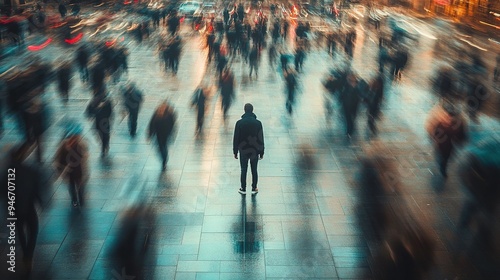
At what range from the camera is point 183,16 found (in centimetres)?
3825

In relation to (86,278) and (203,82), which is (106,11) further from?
(86,278)

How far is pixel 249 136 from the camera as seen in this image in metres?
8.42

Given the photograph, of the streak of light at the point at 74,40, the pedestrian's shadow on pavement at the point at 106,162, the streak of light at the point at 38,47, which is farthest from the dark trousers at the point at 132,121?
the streak of light at the point at 74,40

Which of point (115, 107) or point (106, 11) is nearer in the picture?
point (115, 107)

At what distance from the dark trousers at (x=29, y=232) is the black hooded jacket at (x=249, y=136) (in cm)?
358

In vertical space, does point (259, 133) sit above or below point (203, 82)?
above

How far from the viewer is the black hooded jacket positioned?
8414 millimetres

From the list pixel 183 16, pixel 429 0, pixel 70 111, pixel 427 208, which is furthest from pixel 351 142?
pixel 429 0

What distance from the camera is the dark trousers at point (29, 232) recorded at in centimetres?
657

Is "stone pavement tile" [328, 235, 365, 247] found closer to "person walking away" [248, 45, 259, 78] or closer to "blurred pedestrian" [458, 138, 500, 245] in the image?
"blurred pedestrian" [458, 138, 500, 245]

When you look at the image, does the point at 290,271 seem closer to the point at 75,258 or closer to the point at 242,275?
the point at 242,275

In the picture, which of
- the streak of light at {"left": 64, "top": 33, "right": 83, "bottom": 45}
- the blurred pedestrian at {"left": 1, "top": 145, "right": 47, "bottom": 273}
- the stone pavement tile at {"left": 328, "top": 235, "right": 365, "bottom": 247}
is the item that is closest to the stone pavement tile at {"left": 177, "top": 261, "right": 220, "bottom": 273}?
the stone pavement tile at {"left": 328, "top": 235, "right": 365, "bottom": 247}

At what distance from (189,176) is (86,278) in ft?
11.6

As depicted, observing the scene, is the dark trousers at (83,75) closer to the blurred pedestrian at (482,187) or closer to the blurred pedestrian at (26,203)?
the blurred pedestrian at (26,203)
